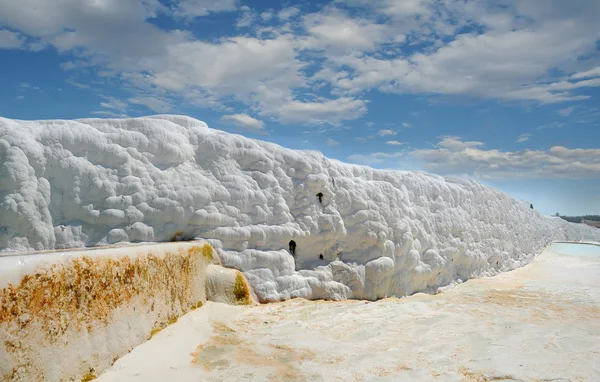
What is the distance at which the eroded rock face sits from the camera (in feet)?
20.8

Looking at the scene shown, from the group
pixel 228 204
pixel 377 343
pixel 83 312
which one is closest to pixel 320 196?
pixel 228 204

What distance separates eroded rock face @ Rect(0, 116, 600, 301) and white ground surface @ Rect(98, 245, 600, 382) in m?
1.13

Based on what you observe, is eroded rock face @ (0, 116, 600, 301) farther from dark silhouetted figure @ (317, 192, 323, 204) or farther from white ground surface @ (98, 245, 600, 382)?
white ground surface @ (98, 245, 600, 382)

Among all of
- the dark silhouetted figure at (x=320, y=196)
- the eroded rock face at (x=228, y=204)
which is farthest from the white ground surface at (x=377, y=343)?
the dark silhouetted figure at (x=320, y=196)

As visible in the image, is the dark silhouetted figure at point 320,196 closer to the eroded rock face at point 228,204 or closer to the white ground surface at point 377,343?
the eroded rock face at point 228,204

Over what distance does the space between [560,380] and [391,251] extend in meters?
5.01

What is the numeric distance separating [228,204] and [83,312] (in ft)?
12.3

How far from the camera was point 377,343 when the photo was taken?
5.09 meters

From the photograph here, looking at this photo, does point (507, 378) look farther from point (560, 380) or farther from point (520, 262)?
point (520, 262)

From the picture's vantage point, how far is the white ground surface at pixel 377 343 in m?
4.11

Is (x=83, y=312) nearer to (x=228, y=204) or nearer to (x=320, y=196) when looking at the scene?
(x=228, y=204)

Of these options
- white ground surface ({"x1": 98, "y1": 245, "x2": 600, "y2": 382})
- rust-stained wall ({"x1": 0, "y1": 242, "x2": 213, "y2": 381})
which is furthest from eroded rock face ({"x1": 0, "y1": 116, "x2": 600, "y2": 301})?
rust-stained wall ({"x1": 0, "y1": 242, "x2": 213, "y2": 381})

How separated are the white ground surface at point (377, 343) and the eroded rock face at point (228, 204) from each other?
3.71 feet

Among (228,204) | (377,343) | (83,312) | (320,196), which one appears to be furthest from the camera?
(320,196)
